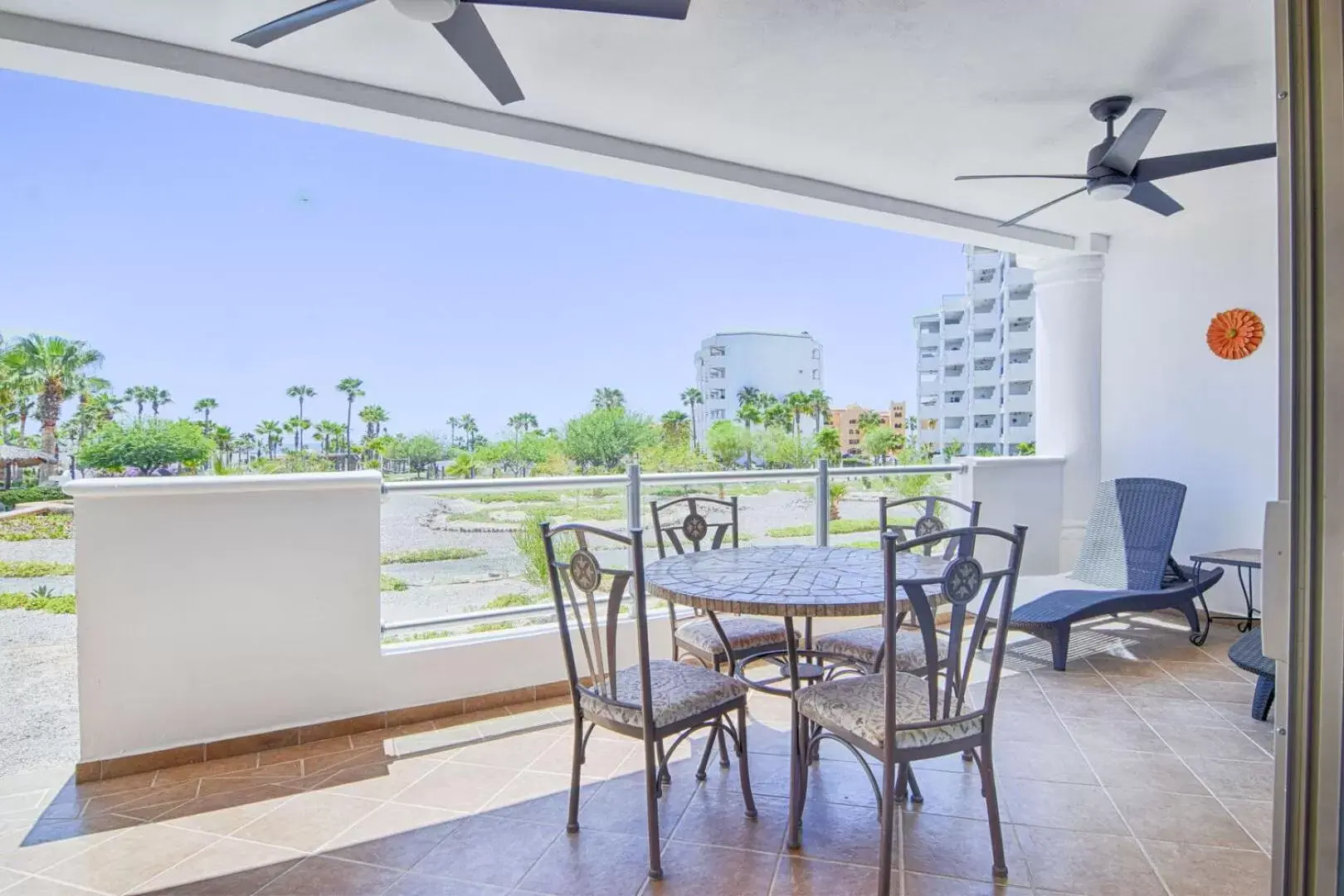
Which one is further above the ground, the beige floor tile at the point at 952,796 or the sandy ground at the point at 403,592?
the sandy ground at the point at 403,592

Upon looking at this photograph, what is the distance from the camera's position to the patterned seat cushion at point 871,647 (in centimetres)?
265

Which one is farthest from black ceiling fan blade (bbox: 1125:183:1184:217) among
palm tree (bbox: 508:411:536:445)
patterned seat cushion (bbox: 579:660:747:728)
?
palm tree (bbox: 508:411:536:445)

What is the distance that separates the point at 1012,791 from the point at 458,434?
22.0 metres

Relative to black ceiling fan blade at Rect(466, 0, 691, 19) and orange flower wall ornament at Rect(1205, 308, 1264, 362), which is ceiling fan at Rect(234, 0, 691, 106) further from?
orange flower wall ornament at Rect(1205, 308, 1264, 362)

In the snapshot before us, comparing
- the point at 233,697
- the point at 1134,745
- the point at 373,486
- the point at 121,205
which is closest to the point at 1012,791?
the point at 1134,745

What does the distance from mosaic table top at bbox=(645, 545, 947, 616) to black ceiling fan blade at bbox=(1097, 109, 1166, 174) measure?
198 cm

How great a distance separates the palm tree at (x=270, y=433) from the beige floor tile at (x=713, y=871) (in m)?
19.4

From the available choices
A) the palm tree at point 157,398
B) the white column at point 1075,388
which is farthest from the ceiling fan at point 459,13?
the palm tree at point 157,398

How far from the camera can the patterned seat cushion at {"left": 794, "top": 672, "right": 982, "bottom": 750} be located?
2.05 meters

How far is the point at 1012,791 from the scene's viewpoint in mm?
2646

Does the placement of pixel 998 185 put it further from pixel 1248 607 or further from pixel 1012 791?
pixel 1012 791

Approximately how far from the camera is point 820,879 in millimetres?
2115

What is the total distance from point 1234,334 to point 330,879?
5.79 metres

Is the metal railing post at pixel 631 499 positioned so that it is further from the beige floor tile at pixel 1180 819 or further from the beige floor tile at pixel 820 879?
the beige floor tile at pixel 1180 819
